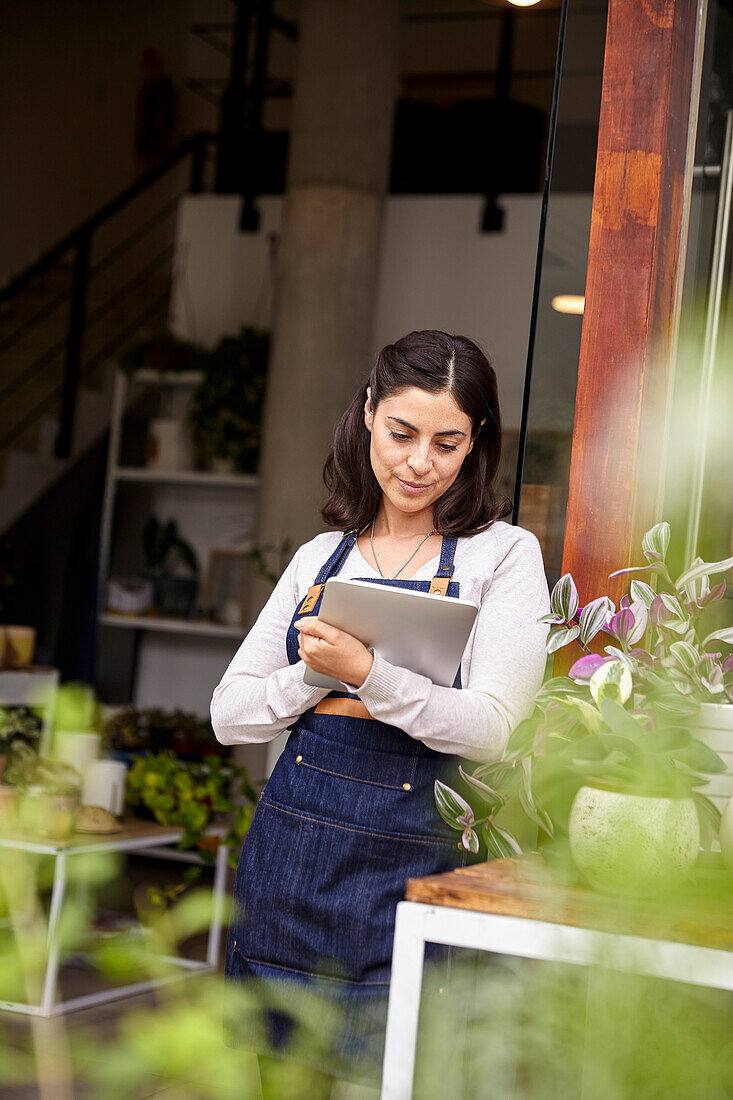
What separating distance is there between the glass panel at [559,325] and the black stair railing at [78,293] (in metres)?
4.94

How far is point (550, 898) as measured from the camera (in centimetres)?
104

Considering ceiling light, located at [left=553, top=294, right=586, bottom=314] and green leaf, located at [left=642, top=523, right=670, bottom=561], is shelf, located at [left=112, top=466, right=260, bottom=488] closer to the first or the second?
ceiling light, located at [left=553, top=294, right=586, bottom=314]

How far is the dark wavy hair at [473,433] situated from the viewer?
1560mm

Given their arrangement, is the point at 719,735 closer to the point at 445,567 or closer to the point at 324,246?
the point at 445,567

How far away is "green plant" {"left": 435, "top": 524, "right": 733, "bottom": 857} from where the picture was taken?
42.7 inches

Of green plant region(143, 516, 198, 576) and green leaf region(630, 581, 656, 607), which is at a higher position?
green leaf region(630, 581, 656, 607)

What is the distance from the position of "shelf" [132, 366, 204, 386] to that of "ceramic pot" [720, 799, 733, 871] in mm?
4886

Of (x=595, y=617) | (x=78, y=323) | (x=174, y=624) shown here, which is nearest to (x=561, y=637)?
(x=595, y=617)

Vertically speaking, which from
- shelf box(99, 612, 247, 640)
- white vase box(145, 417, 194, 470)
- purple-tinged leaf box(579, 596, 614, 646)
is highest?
→ white vase box(145, 417, 194, 470)

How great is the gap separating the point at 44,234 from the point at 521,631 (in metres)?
7.26

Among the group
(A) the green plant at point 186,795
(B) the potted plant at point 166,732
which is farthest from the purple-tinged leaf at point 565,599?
(B) the potted plant at point 166,732

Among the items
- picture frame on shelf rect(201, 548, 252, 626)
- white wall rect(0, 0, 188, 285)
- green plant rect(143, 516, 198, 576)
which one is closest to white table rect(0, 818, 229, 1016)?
picture frame on shelf rect(201, 548, 252, 626)

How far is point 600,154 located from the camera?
162 cm

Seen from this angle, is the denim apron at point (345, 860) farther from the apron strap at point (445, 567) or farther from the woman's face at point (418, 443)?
the woman's face at point (418, 443)
